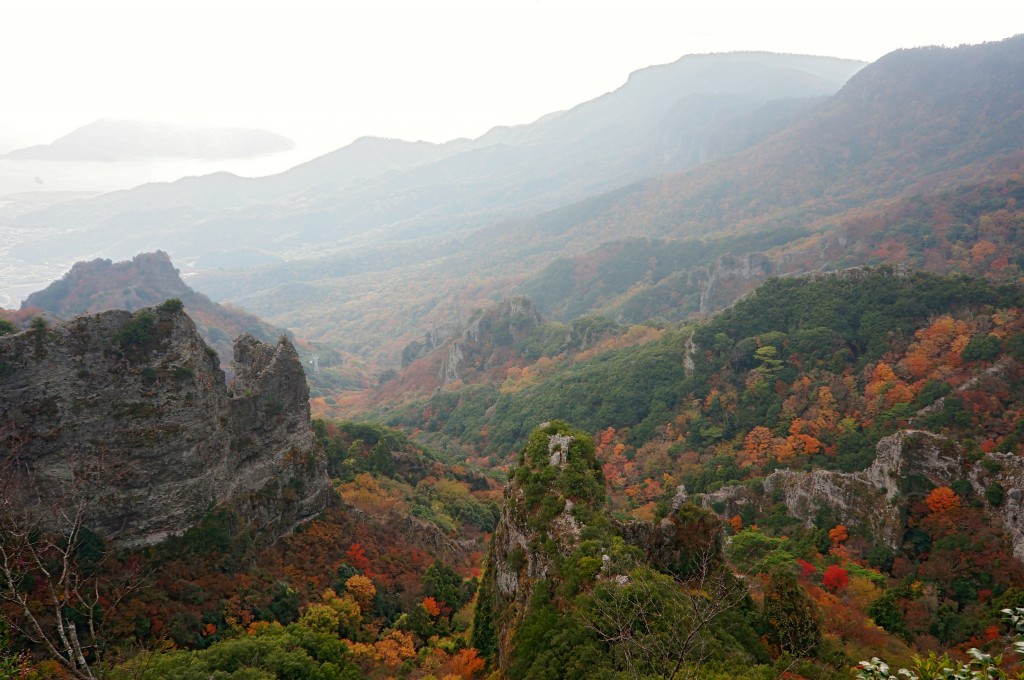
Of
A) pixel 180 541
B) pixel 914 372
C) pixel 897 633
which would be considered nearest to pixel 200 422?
pixel 180 541

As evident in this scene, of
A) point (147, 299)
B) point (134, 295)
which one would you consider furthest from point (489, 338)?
point (134, 295)

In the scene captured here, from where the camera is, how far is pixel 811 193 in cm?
19375

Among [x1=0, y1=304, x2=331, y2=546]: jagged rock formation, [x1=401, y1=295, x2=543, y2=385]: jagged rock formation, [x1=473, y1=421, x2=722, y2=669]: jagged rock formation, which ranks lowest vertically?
[x1=401, y1=295, x2=543, y2=385]: jagged rock formation

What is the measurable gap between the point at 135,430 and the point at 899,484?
40.5m

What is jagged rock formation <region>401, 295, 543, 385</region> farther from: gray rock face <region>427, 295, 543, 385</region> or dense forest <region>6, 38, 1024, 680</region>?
dense forest <region>6, 38, 1024, 680</region>

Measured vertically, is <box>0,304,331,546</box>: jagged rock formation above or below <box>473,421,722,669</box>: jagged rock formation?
above

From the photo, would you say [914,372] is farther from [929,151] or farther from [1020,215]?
[929,151]

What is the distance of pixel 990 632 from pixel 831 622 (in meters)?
6.08

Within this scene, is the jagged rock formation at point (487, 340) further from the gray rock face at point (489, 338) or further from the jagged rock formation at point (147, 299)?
the jagged rock formation at point (147, 299)

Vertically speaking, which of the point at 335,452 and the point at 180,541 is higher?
the point at 180,541

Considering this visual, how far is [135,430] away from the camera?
2509 cm

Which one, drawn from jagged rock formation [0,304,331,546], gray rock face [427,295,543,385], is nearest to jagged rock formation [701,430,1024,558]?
jagged rock formation [0,304,331,546]

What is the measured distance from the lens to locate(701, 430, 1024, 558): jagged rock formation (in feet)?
87.1

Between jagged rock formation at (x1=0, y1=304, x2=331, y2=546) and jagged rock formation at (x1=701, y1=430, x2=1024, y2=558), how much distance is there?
3368 centimetres
